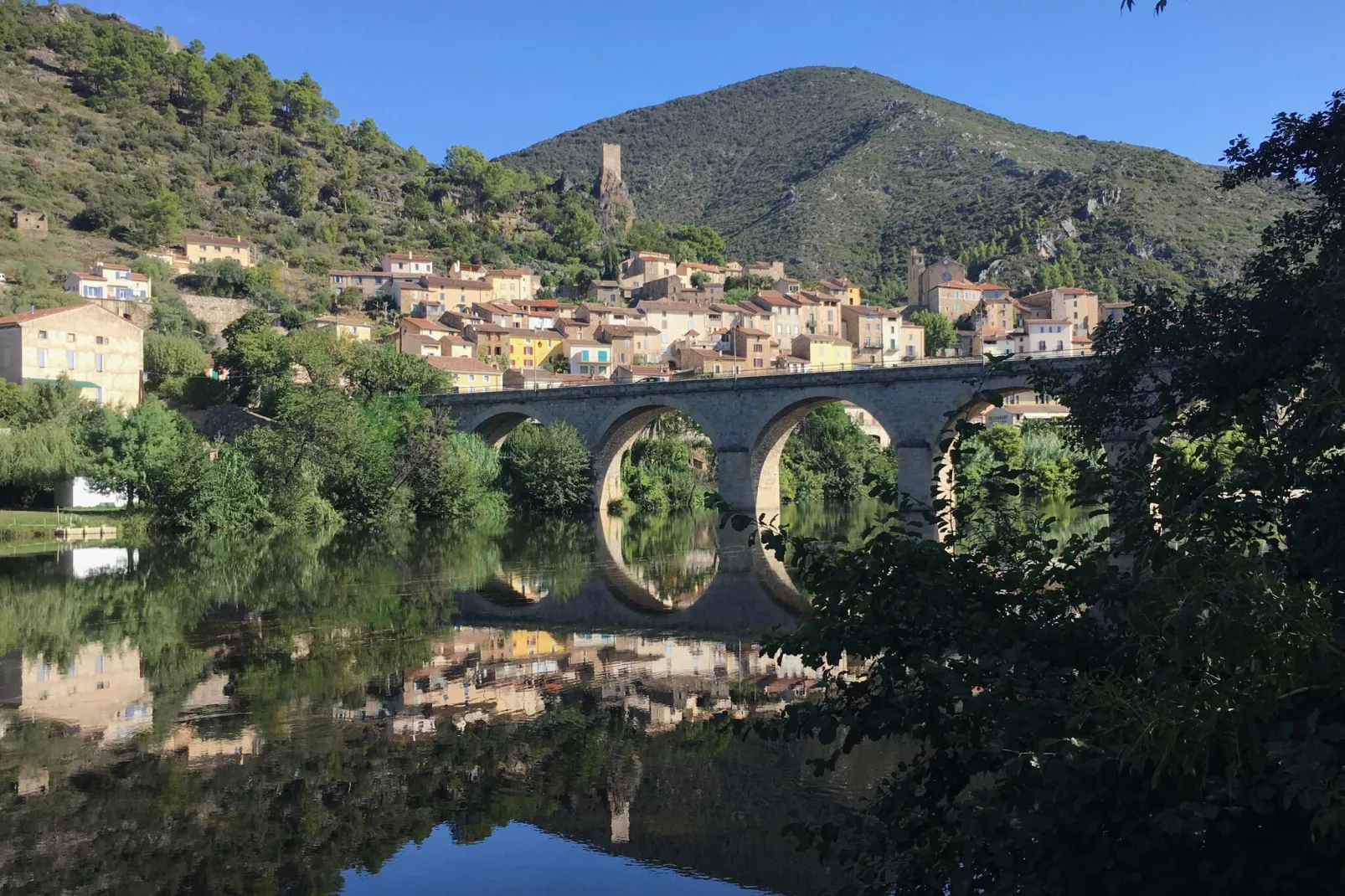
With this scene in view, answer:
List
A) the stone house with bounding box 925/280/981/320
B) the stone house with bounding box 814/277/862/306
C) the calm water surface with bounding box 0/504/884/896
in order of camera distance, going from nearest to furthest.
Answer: the calm water surface with bounding box 0/504/884/896 < the stone house with bounding box 814/277/862/306 < the stone house with bounding box 925/280/981/320

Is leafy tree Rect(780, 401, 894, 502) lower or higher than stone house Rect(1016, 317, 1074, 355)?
lower

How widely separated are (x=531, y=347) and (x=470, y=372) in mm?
10579

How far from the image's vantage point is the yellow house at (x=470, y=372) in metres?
55.1

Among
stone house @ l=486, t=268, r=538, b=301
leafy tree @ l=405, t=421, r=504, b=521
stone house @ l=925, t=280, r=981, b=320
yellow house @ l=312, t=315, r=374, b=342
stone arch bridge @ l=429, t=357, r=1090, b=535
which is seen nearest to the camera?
stone arch bridge @ l=429, t=357, r=1090, b=535

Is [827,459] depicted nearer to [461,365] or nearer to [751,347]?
Result: [461,365]

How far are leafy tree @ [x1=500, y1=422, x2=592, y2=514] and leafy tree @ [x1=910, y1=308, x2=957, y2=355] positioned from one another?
148ft

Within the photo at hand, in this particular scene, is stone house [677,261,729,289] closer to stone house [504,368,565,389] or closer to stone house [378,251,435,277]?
stone house [378,251,435,277]

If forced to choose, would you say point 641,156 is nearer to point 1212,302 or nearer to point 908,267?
point 908,267

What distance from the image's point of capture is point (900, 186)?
122 m

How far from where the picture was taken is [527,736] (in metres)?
11.2

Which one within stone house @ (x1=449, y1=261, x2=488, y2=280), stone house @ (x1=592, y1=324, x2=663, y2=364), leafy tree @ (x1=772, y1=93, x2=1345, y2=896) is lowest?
leafy tree @ (x1=772, y1=93, x2=1345, y2=896)

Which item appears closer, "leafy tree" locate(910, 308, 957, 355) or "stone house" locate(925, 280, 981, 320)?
"leafy tree" locate(910, 308, 957, 355)

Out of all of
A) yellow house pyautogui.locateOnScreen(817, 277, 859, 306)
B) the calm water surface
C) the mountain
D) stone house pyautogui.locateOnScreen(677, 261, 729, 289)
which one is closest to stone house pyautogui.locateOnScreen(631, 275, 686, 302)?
stone house pyautogui.locateOnScreen(677, 261, 729, 289)

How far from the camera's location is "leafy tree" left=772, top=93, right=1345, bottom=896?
4.04 metres
